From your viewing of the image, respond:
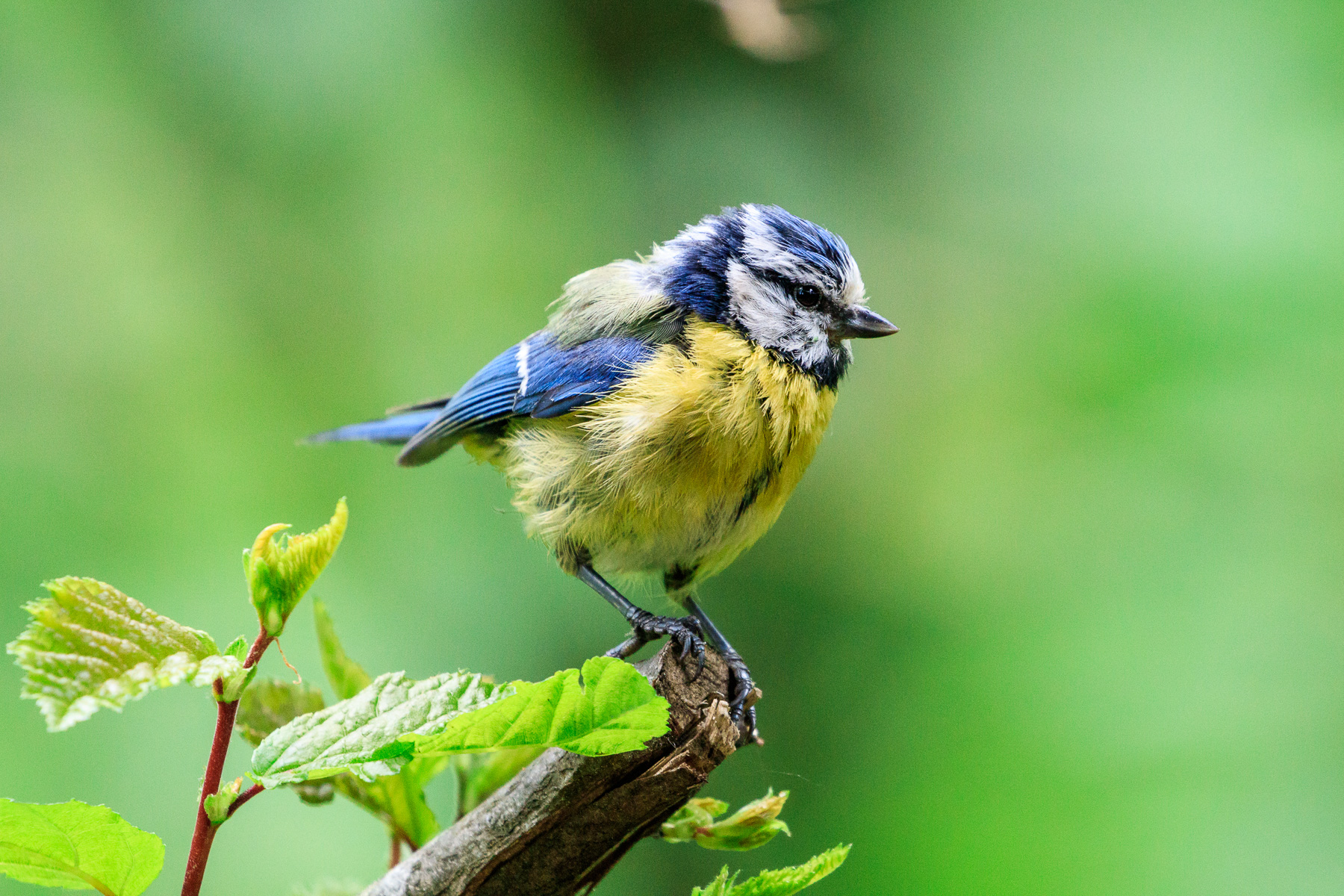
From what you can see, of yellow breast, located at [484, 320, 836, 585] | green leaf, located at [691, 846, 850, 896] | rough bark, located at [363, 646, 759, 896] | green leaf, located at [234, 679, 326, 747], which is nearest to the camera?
green leaf, located at [691, 846, 850, 896]

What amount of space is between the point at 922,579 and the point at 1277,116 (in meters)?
1.46

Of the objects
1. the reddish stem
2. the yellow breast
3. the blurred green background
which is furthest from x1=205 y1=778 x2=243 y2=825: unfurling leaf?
the blurred green background

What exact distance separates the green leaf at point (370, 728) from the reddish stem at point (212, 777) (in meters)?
0.03

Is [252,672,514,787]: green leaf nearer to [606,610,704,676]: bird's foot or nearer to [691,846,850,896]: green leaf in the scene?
[691,846,850,896]: green leaf

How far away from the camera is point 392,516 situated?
8.64 feet

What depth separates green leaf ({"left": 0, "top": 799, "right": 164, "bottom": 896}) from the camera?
0.71 meters

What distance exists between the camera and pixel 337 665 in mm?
1118

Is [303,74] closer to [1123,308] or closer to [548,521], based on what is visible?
[548,521]

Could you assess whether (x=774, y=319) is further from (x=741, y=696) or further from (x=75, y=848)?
(x=75, y=848)

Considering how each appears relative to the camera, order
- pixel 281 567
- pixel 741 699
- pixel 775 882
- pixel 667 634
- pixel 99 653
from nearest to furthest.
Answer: pixel 99 653 < pixel 281 567 < pixel 775 882 < pixel 741 699 < pixel 667 634

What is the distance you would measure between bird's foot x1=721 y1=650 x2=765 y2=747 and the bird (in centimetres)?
1

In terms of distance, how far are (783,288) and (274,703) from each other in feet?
3.53

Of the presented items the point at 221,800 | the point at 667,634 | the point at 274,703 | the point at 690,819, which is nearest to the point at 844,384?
the point at 667,634

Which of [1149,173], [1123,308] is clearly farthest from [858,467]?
[1149,173]
